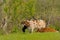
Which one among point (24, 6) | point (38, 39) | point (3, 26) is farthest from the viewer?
point (24, 6)

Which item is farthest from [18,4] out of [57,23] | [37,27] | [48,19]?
[57,23]

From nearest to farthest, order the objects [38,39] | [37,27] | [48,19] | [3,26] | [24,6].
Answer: [38,39] → [3,26] → [24,6] → [37,27] → [48,19]

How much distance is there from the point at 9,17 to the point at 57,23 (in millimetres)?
10323

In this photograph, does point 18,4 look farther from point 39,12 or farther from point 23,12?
point 39,12

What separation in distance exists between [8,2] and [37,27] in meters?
3.17

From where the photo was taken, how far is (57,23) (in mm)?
23859

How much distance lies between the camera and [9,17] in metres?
14.5

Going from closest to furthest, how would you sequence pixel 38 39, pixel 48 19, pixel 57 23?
pixel 38 39 < pixel 48 19 < pixel 57 23

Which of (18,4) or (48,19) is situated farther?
(48,19)

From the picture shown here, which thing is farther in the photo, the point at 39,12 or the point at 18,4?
the point at 39,12

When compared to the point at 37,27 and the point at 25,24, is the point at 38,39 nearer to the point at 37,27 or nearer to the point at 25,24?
the point at 25,24

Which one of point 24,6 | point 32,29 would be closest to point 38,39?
point 32,29

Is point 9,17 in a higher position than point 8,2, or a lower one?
lower

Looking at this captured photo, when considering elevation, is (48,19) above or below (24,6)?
below
